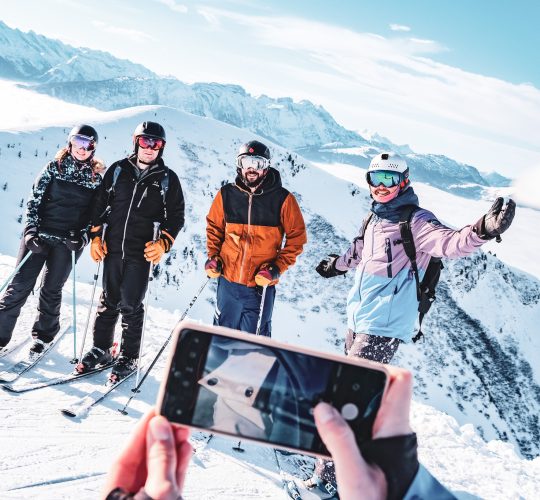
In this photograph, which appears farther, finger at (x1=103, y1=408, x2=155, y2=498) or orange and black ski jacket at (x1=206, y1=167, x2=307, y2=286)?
orange and black ski jacket at (x1=206, y1=167, x2=307, y2=286)

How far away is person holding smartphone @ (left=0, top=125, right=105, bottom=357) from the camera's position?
5180 millimetres

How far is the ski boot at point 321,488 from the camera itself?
3686 mm

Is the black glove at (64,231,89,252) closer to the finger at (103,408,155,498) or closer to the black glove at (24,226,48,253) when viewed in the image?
the black glove at (24,226,48,253)

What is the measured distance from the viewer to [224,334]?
1.39m

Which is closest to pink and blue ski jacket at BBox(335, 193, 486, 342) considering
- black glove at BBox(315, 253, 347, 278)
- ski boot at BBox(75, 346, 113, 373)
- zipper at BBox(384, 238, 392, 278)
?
zipper at BBox(384, 238, 392, 278)

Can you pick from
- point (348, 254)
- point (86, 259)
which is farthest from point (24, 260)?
point (86, 259)

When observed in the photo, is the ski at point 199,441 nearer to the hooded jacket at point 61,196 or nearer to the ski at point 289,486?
the ski at point 289,486

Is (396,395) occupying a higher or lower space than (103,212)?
higher

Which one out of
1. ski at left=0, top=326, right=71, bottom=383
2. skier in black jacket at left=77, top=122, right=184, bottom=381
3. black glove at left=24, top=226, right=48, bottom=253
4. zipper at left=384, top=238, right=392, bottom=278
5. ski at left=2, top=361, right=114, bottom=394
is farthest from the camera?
black glove at left=24, top=226, right=48, bottom=253

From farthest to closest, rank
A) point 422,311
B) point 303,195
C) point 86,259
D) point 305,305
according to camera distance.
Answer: point 303,195
point 305,305
point 86,259
point 422,311

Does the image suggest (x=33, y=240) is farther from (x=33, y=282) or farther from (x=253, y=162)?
(x=253, y=162)

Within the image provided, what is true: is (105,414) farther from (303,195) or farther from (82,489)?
(303,195)

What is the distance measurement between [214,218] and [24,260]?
2600 millimetres

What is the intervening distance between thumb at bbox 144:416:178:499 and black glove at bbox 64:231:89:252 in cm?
456
